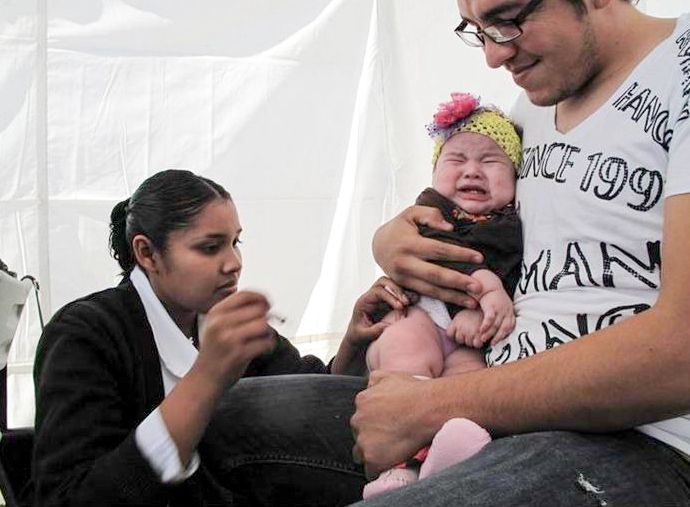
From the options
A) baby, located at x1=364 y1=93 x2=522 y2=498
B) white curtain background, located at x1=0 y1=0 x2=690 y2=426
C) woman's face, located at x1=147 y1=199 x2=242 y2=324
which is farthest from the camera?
white curtain background, located at x1=0 y1=0 x2=690 y2=426

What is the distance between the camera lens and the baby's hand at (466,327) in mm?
1087

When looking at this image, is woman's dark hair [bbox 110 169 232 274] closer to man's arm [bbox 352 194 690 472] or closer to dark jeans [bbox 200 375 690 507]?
dark jeans [bbox 200 375 690 507]

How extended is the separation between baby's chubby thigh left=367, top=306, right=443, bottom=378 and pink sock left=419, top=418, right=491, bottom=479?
253 millimetres

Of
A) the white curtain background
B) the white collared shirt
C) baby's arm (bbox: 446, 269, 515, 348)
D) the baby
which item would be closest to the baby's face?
the baby

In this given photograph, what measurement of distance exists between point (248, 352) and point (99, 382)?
0.78 feet

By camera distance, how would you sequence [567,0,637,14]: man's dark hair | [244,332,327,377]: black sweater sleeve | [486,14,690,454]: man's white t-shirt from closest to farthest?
[486,14,690,454]: man's white t-shirt → [567,0,637,14]: man's dark hair → [244,332,327,377]: black sweater sleeve

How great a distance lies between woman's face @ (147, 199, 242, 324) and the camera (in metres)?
1.33

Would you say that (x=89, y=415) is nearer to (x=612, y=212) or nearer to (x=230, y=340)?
(x=230, y=340)

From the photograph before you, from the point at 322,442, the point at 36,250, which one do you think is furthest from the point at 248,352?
the point at 36,250

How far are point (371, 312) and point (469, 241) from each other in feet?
0.69

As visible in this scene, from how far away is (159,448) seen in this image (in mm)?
990

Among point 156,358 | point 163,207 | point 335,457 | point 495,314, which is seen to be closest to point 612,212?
point 495,314

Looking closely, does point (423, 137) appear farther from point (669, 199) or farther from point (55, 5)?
point (669, 199)

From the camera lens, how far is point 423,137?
2.36m
